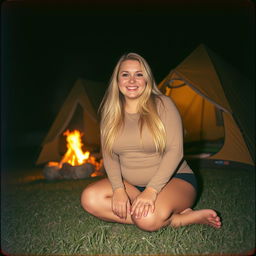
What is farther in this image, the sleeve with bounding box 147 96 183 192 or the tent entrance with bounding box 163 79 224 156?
the tent entrance with bounding box 163 79 224 156

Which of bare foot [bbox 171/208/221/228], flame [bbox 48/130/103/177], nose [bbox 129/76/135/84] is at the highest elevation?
nose [bbox 129/76/135/84]

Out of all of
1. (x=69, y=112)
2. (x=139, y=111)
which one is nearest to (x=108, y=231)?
(x=139, y=111)

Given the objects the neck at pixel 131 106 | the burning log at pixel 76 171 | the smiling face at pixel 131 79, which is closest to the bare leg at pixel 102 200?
the neck at pixel 131 106

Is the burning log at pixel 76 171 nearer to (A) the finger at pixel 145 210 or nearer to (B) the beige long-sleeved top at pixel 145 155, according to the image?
(B) the beige long-sleeved top at pixel 145 155

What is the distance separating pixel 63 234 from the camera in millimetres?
2084

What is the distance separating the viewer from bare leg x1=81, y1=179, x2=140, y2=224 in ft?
6.62

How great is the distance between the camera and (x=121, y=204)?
6.15ft

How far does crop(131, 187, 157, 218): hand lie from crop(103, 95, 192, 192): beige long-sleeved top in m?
0.06

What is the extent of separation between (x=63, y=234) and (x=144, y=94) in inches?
47.0

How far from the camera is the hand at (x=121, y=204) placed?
1.88m

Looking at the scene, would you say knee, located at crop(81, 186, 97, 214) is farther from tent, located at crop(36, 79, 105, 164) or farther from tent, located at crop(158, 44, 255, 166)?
tent, located at crop(36, 79, 105, 164)

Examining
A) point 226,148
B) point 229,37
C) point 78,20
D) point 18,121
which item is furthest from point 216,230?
point 18,121

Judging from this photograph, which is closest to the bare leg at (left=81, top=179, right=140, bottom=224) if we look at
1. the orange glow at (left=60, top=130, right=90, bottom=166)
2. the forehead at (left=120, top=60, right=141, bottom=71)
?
the forehead at (left=120, top=60, right=141, bottom=71)

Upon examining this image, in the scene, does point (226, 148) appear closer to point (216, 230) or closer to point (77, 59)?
point (216, 230)
